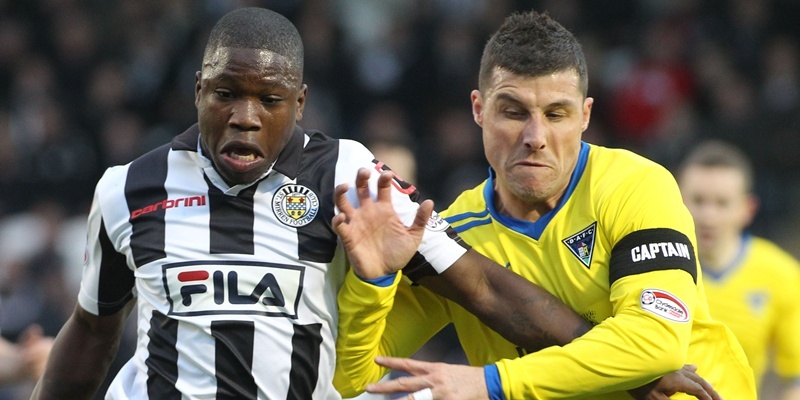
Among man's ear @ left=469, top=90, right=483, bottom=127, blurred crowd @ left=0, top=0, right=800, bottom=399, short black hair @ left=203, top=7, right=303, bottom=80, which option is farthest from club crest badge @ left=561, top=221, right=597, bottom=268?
blurred crowd @ left=0, top=0, right=800, bottom=399

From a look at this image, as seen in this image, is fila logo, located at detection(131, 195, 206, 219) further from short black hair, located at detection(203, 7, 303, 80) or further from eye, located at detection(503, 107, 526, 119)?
eye, located at detection(503, 107, 526, 119)

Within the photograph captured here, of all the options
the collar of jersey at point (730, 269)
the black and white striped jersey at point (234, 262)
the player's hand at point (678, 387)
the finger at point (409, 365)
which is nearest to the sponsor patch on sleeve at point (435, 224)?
the black and white striped jersey at point (234, 262)

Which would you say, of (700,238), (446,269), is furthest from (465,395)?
(700,238)

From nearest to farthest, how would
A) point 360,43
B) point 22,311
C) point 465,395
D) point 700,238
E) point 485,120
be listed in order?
point 465,395
point 485,120
point 700,238
point 22,311
point 360,43

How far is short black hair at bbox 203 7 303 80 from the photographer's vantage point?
3988 millimetres

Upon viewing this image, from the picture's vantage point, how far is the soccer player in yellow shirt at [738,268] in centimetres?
720

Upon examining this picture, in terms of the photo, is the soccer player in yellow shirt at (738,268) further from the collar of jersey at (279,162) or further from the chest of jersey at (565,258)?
the collar of jersey at (279,162)

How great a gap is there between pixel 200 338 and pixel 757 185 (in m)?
8.14

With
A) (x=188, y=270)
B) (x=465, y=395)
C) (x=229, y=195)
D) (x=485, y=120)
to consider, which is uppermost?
(x=485, y=120)

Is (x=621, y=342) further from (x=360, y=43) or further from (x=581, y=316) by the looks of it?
(x=360, y=43)

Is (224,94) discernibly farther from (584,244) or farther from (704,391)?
(704,391)

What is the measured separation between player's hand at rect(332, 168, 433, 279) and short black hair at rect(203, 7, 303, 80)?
0.47 meters

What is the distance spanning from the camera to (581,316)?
14.3ft

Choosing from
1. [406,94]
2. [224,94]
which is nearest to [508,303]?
[224,94]
